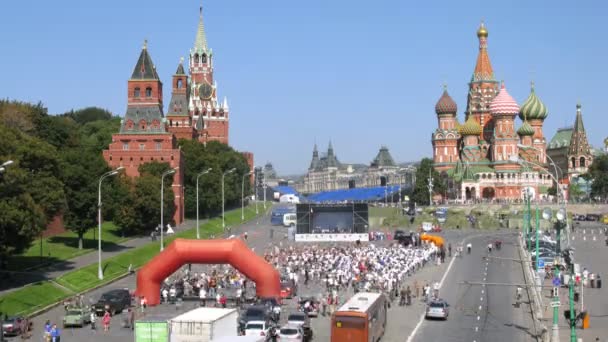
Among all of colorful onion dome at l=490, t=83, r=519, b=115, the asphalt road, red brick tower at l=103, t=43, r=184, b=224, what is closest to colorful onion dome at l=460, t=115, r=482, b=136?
colorful onion dome at l=490, t=83, r=519, b=115

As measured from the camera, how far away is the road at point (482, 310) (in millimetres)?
37000

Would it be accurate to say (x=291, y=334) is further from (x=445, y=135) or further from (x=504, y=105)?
(x=445, y=135)

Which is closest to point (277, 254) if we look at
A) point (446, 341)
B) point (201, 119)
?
point (446, 341)

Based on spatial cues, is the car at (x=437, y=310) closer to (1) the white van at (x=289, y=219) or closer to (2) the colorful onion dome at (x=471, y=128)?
(1) the white van at (x=289, y=219)

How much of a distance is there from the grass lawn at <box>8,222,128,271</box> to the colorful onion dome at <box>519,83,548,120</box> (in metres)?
99.7

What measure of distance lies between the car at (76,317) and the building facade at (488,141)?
11179 centimetres

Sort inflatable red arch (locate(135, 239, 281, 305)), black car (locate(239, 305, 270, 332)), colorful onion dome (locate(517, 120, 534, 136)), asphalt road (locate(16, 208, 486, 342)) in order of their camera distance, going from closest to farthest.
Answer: black car (locate(239, 305, 270, 332)), asphalt road (locate(16, 208, 486, 342)), inflatable red arch (locate(135, 239, 281, 305)), colorful onion dome (locate(517, 120, 534, 136))

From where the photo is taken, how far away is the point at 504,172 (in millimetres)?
151000

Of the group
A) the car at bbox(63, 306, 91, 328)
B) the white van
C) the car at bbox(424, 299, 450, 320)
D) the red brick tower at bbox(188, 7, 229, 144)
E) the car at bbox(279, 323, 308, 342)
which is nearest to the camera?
the car at bbox(279, 323, 308, 342)

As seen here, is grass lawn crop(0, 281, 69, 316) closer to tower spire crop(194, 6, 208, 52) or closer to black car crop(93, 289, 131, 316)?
black car crop(93, 289, 131, 316)

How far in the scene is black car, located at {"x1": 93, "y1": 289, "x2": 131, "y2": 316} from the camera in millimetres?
42406

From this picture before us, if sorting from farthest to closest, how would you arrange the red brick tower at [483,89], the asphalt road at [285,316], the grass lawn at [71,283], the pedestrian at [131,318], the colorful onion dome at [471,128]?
1. the red brick tower at [483,89]
2. the colorful onion dome at [471,128]
3. the grass lawn at [71,283]
4. the pedestrian at [131,318]
5. the asphalt road at [285,316]

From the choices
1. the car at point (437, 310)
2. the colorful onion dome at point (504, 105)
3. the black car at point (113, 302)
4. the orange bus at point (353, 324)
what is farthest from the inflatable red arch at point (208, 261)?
the colorful onion dome at point (504, 105)

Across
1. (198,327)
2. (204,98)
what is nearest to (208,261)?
(198,327)
